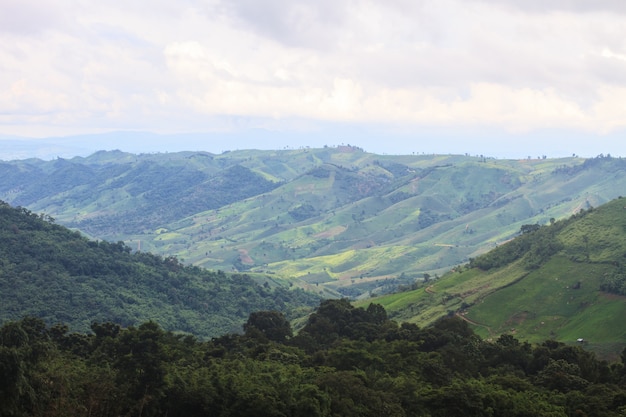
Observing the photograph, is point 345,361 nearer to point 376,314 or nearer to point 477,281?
point 376,314

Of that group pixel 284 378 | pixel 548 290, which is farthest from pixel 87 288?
pixel 284 378

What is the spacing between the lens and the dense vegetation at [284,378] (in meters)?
57.7

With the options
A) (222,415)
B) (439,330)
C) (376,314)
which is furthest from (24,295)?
(222,415)

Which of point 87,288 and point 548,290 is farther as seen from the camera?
point 87,288

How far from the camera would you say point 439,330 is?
3802 inches

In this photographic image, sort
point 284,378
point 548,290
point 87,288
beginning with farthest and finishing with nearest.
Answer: point 87,288
point 548,290
point 284,378

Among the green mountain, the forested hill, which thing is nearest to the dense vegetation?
the green mountain

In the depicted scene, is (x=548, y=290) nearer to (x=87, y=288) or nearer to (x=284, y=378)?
(x=284, y=378)

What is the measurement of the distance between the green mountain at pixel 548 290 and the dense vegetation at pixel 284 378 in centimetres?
4245

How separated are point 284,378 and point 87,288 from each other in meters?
111

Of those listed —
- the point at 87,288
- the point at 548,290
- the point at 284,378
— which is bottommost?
the point at 87,288

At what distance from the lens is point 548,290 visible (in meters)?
144

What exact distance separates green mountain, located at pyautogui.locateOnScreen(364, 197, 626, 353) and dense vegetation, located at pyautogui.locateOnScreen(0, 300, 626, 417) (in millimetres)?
42447

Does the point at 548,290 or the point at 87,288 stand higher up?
the point at 548,290
